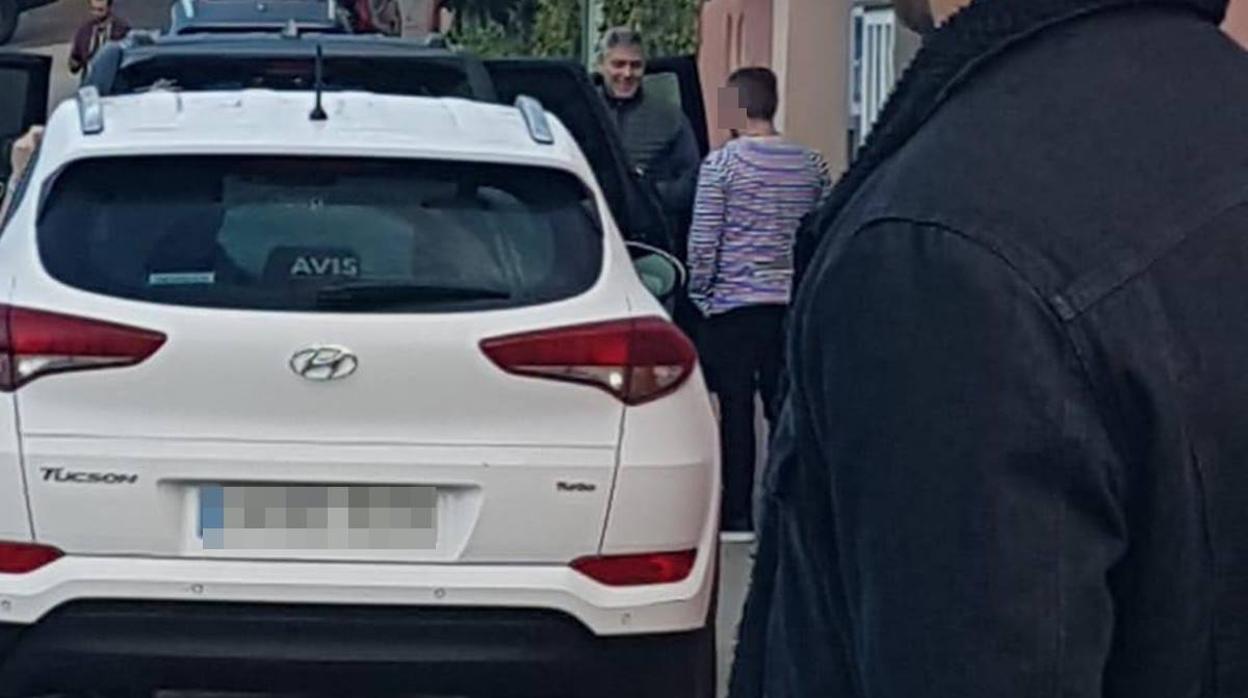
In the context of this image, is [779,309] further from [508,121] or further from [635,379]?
[635,379]

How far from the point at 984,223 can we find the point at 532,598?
3.87 m

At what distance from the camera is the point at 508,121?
6.30 m

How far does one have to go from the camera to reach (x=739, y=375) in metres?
9.19

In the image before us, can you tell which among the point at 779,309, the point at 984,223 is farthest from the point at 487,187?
the point at 984,223

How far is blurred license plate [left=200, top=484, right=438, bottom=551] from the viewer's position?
5.41 m

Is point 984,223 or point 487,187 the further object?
point 487,187

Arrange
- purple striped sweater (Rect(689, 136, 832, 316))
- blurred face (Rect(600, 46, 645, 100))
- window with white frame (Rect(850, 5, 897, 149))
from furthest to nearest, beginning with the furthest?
window with white frame (Rect(850, 5, 897, 149))
blurred face (Rect(600, 46, 645, 100))
purple striped sweater (Rect(689, 136, 832, 316))

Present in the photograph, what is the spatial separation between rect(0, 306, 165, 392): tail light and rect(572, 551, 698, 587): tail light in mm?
1029

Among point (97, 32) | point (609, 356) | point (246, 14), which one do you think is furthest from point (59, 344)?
point (97, 32)

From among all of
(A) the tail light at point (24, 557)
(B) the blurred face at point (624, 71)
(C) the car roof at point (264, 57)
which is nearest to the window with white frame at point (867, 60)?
(B) the blurred face at point (624, 71)

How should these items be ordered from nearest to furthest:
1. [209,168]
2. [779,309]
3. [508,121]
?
[209,168], [508,121], [779,309]

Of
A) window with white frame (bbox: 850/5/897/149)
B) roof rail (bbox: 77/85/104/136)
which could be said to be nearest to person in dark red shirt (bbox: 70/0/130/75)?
window with white frame (bbox: 850/5/897/149)

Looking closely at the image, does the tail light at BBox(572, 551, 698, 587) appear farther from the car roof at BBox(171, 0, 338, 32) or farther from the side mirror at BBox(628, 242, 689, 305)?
the car roof at BBox(171, 0, 338, 32)

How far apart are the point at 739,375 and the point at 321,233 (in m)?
3.57
